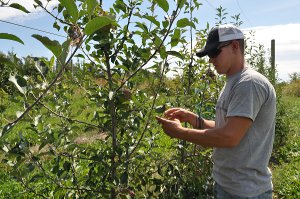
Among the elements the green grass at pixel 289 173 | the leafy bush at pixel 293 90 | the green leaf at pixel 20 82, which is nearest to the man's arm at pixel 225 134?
the green leaf at pixel 20 82

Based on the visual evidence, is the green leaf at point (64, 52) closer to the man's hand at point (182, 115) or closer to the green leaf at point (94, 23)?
the green leaf at point (94, 23)

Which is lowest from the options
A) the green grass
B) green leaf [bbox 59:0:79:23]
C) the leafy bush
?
the green grass

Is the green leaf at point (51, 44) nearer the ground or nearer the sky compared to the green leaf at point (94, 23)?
nearer the ground

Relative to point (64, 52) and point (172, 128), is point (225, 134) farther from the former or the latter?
point (64, 52)

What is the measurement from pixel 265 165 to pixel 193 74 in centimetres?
170

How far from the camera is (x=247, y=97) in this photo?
1.83 m

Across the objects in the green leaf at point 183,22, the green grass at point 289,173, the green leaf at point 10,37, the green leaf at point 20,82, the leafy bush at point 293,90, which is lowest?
the green grass at point 289,173

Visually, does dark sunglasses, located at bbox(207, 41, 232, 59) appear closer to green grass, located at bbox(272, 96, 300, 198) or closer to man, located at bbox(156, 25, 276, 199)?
man, located at bbox(156, 25, 276, 199)

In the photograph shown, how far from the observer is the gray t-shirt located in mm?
1863

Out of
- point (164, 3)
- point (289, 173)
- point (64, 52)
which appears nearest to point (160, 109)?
point (164, 3)

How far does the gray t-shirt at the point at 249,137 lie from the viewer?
1863 millimetres

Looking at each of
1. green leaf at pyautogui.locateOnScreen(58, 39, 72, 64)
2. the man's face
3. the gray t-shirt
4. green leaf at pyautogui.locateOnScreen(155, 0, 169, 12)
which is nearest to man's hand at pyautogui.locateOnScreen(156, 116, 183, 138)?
the gray t-shirt

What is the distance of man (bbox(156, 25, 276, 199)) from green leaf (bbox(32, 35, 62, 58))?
48.2 inches

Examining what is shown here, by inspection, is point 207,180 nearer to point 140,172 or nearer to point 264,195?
point 140,172
